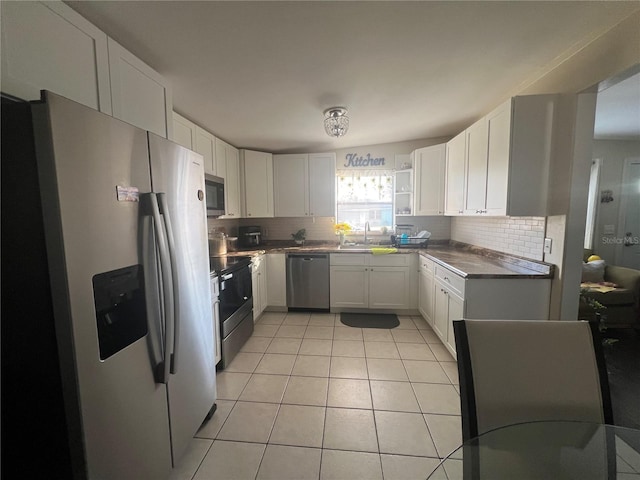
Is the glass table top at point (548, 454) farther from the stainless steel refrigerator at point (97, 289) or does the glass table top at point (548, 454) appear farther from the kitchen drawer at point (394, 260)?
the kitchen drawer at point (394, 260)

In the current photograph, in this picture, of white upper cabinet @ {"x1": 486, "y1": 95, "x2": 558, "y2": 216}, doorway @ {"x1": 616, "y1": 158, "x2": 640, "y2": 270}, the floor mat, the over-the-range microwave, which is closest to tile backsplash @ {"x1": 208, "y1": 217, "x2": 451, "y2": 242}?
the over-the-range microwave

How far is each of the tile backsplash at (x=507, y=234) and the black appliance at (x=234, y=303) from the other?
262cm

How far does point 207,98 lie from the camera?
2.14 meters

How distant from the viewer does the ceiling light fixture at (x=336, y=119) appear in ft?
8.08

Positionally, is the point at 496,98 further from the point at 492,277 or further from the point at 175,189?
the point at 175,189

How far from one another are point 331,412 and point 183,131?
8.44ft

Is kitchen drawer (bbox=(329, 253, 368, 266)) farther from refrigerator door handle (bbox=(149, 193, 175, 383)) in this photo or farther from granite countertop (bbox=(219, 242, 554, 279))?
refrigerator door handle (bbox=(149, 193, 175, 383))

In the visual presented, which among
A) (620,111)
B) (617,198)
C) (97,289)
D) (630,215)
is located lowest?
(97,289)

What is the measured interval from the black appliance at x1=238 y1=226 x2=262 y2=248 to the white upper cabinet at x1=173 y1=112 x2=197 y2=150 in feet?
5.05

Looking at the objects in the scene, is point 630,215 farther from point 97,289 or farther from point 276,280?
point 97,289

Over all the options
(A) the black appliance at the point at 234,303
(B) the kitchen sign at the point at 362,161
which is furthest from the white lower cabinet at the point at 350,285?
(B) the kitchen sign at the point at 362,161

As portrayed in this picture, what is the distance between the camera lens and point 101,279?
97 centimetres

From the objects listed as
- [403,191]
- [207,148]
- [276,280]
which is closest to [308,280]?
[276,280]

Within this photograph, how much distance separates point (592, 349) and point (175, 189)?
1.94 meters
